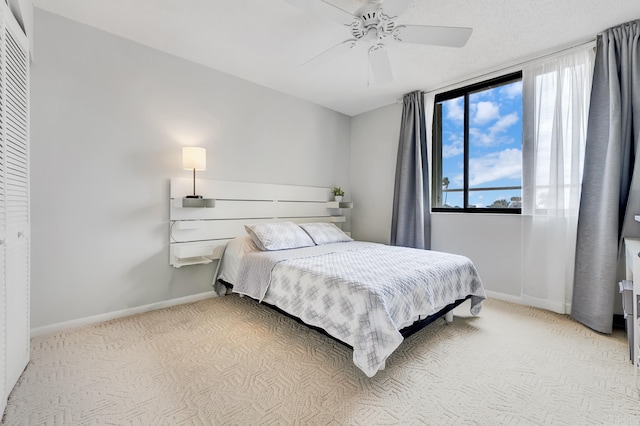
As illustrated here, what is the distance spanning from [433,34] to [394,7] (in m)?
0.40

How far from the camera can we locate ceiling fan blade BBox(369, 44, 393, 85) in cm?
226

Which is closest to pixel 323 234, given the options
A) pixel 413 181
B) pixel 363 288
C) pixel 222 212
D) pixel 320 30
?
pixel 222 212

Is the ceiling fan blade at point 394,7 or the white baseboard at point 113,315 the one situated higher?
the ceiling fan blade at point 394,7

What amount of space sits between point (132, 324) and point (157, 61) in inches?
102

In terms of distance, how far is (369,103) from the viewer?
13.7 feet

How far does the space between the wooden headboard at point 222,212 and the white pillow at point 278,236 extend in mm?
398

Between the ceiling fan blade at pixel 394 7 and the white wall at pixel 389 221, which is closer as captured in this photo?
the ceiling fan blade at pixel 394 7

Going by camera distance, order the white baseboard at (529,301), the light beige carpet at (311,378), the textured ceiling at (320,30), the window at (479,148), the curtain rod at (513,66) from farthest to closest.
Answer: the window at (479,148) → the white baseboard at (529,301) → the curtain rod at (513,66) → the textured ceiling at (320,30) → the light beige carpet at (311,378)

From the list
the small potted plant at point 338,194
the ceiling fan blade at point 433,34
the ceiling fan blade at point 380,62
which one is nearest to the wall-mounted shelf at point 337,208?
the small potted plant at point 338,194

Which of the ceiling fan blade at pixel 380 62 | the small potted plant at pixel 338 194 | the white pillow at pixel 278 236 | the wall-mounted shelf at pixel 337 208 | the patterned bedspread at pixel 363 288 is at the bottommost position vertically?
the patterned bedspread at pixel 363 288

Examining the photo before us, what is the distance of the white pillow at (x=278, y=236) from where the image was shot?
2.90m

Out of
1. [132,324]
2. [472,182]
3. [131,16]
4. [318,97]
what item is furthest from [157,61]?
[472,182]

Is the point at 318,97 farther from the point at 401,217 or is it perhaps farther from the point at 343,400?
the point at 343,400

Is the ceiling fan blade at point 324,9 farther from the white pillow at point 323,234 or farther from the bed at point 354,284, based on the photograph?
the white pillow at point 323,234
